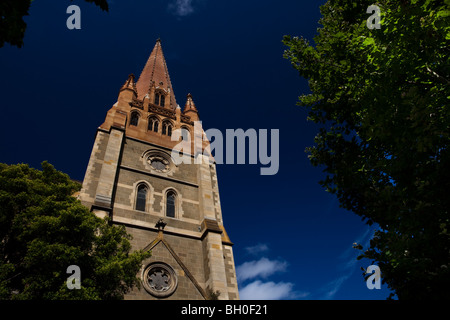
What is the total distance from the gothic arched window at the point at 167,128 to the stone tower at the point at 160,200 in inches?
3.4

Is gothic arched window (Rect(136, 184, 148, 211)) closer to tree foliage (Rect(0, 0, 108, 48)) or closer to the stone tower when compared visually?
the stone tower

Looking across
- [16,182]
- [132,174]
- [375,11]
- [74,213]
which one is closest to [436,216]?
[375,11]

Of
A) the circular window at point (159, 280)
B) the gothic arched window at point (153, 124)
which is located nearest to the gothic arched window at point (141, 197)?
the circular window at point (159, 280)

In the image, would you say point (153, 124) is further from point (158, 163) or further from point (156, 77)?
point (156, 77)

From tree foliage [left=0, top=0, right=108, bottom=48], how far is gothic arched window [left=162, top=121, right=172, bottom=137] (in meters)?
20.3

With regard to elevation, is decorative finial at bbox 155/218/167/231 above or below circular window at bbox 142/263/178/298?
above

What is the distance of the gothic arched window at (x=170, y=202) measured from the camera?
18.1 m

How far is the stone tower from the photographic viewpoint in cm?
1461

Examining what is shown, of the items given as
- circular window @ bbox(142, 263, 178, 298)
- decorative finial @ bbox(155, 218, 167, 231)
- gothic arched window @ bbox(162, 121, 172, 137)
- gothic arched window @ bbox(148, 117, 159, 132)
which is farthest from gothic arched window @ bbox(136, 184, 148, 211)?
gothic arched window @ bbox(162, 121, 172, 137)

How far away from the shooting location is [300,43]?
868 centimetres

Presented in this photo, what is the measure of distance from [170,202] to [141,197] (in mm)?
1964
